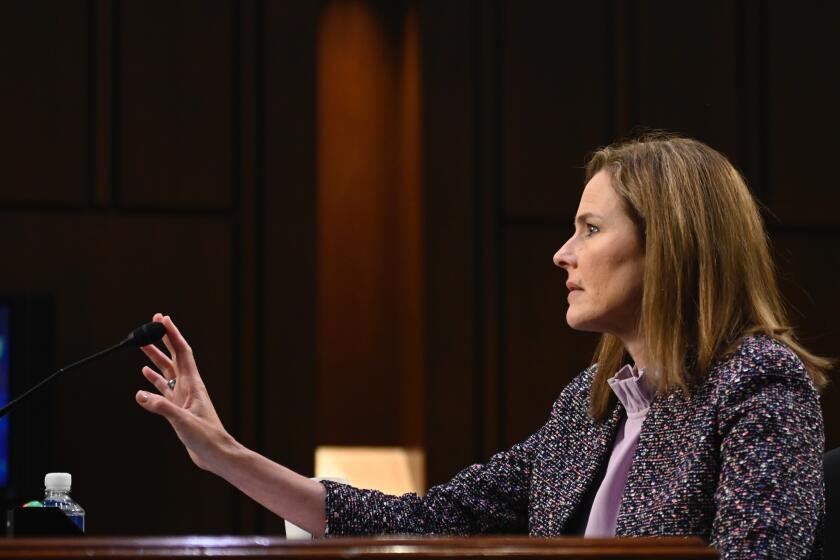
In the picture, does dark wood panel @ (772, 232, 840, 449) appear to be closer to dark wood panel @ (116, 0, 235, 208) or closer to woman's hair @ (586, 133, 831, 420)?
dark wood panel @ (116, 0, 235, 208)

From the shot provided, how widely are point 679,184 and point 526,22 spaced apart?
273cm

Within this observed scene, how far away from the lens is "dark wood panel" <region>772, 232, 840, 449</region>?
470 cm

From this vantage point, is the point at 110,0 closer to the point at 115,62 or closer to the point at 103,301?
the point at 115,62

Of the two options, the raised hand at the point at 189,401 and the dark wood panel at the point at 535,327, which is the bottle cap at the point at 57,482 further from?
the dark wood panel at the point at 535,327

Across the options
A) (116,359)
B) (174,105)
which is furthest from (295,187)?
(116,359)

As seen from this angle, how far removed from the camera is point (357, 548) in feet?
3.48

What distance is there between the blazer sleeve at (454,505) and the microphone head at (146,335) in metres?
0.40

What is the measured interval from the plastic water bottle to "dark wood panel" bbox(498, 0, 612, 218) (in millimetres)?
2667

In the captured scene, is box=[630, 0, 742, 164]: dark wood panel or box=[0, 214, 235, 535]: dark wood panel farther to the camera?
box=[630, 0, 742, 164]: dark wood panel

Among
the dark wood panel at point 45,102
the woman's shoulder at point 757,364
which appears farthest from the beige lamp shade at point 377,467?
the woman's shoulder at point 757,364

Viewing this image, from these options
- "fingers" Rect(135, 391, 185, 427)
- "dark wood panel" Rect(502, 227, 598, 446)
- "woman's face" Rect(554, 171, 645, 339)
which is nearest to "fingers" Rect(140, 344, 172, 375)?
"fingers" Rect(135, 391, 185, 427)

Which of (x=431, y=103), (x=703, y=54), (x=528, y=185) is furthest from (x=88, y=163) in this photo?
(x=703, y=54)

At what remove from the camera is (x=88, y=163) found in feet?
14.4

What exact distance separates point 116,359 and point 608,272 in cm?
266
